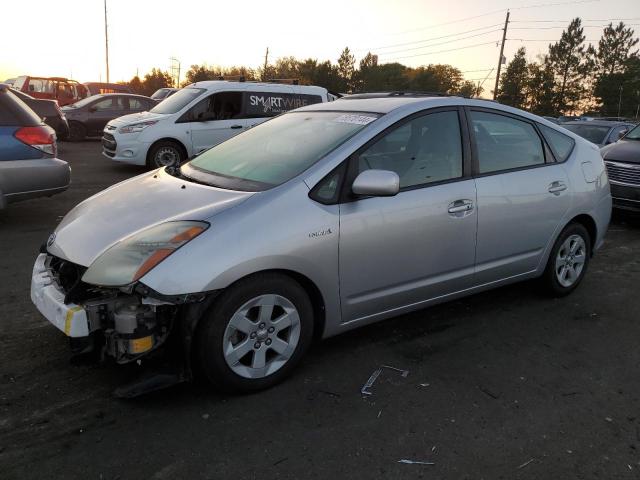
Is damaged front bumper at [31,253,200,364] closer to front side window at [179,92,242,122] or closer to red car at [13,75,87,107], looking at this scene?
front side window at [179,92,242,122]

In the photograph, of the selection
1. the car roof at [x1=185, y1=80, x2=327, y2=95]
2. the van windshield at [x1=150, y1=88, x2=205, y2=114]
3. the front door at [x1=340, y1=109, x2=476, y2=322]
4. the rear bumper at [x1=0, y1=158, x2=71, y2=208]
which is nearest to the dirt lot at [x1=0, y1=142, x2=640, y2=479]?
the front door at [x1=340, y1=109, x2=476, y2=322]

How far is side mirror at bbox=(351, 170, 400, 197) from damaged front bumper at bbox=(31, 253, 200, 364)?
1.07 metres

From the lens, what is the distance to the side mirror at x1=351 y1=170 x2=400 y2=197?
Result: 2.95 metres

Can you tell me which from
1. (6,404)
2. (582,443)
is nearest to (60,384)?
(6,404)

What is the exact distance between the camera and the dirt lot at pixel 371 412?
2373mm

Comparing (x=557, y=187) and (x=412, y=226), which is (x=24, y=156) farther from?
(x=557, y=187)

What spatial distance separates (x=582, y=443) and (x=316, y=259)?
162cm

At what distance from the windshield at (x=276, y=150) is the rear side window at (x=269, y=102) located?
714 cm

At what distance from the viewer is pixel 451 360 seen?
338 centimetres

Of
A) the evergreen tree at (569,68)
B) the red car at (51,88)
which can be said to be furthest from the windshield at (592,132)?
the evergreen tree at (569,68)

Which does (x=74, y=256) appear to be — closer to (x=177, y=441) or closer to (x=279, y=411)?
(x=177, y=441)

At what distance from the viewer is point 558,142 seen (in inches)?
171

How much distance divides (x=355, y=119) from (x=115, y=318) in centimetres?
194

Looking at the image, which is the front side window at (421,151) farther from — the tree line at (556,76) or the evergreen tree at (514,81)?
the evergreen tree at (514,81)
